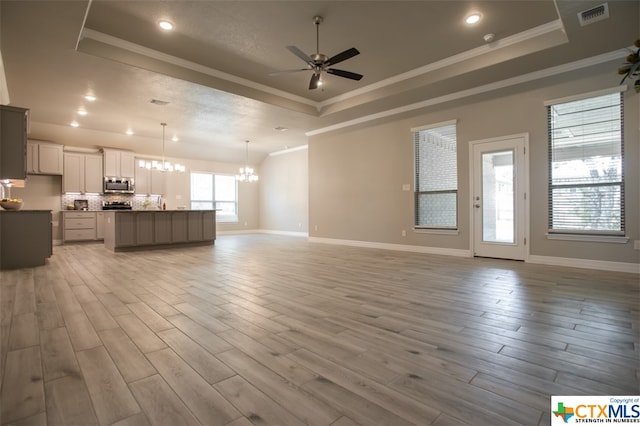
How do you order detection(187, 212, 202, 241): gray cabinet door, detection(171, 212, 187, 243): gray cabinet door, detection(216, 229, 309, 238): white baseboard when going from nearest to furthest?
detection(171, 212, 187, 243): gray cabinet door → detection(187, 212, 202, 241): gray cabinet door → detection(216, 229, 309, 238): white baseboard

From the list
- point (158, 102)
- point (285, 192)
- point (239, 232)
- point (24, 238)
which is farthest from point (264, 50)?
point (239, 232)

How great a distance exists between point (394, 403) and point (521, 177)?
5.13 metres

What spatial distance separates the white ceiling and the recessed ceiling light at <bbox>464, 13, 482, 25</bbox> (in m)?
0.07

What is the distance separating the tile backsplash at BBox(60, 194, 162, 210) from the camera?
347 inches

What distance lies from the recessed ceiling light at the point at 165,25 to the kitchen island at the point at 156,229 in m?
4.28

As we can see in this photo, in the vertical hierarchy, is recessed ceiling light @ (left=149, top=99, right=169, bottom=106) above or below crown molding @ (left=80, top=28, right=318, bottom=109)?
below

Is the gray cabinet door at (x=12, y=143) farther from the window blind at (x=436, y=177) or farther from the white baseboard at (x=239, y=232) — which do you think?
the white baseboard at (x=239, y=232)

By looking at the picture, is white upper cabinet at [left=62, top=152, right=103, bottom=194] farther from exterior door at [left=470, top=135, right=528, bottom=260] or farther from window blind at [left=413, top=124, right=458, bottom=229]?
exterior door at [left=470, top=135, right=528, bottom=260]

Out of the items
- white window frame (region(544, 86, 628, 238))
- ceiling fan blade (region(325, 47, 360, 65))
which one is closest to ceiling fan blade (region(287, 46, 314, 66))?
ceiling fan blade (region(325, 47, 360, 65))

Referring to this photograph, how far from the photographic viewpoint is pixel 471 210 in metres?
5.82

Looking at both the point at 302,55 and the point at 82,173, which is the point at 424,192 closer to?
the point at 302,55

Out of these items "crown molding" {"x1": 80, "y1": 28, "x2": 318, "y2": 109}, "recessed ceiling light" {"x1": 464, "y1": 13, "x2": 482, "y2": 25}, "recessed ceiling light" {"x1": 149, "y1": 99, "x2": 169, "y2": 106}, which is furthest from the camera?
"recessed ceiling light" {"x1": 149, "y1": 99, "x2": 169, "y2": 106}

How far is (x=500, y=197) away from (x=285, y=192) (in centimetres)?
731

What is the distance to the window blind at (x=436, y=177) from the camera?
616 cm
